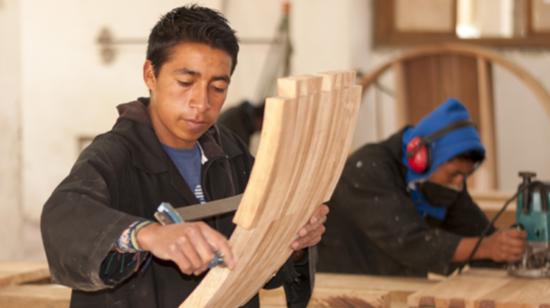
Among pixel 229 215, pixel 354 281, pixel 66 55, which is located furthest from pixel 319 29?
pixel 229 215

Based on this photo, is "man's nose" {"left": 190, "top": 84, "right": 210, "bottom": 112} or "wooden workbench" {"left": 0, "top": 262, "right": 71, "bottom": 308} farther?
"wooden workbench" {"left": 0, "top": 262, "right": 71, "bottom": 308}

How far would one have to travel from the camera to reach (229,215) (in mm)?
2561

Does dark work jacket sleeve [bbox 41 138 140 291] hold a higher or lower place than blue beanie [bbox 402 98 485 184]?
higher

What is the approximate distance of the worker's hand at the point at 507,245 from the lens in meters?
3.69

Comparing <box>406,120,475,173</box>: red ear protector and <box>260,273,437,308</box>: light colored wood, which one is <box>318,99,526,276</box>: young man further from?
<box>260,273,437,308</box>: light colored wood

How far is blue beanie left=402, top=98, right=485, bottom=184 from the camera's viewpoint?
13.3ft

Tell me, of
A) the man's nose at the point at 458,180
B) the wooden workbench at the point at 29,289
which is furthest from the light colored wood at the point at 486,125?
the wooden workbench at the point at 29,289

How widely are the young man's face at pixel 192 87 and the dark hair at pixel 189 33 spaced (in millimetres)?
16

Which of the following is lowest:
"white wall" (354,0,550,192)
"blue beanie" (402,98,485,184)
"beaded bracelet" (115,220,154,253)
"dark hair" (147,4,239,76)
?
"white wall" (354,0,550,192)

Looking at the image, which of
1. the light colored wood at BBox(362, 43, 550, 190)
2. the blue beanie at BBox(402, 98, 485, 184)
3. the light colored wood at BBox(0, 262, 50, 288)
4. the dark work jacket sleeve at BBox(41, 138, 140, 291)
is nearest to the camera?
the dark work jacket sleeve at BBox(41, 138, 140, 291)

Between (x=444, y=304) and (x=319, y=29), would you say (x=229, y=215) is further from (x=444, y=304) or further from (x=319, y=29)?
(x=319, y=29)

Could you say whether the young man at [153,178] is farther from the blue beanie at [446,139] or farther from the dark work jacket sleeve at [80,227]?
the blue beanie at [446,139]

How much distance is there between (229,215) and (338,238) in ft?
5.82

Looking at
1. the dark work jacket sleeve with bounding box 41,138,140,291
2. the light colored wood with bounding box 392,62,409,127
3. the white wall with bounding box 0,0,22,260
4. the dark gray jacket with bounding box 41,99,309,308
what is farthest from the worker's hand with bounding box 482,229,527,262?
the light colored wood with bounding box 392,62,409,127
